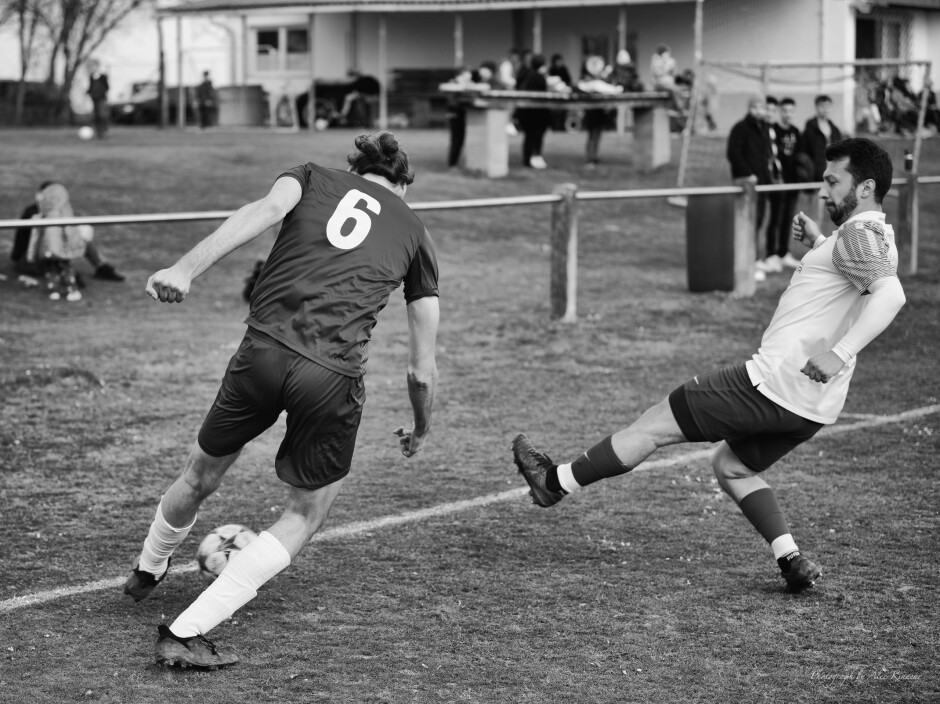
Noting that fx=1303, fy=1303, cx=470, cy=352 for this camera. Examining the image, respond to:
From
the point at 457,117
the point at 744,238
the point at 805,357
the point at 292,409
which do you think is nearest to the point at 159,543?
the point at 292,409

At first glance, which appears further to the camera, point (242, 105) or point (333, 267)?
point (242, 105)

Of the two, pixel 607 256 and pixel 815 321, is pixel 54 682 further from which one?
pixel 607 256

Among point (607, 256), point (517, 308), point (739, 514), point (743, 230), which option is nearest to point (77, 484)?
point (739, 514)

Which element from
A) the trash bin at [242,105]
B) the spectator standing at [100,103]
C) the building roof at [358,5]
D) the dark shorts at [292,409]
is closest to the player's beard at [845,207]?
the dark shorts at [292,409]

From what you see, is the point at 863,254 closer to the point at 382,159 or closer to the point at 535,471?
the point at 535,471

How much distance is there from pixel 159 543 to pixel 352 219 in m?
1.44

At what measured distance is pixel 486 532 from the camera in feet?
20.4

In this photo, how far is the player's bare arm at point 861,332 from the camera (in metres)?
4.88

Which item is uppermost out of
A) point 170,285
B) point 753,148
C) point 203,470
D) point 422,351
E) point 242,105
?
point 242,105

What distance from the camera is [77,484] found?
700 centimetres

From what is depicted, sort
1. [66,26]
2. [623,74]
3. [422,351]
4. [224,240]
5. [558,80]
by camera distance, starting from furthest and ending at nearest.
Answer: [66,26] → [623,74] → [558,80] → [422,351] → [224,240]

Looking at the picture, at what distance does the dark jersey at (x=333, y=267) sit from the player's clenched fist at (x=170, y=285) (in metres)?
0.49

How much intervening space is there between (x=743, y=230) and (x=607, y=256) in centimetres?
328

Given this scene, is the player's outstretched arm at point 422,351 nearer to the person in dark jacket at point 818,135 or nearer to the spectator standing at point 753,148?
the spectator standing at point 753,148
